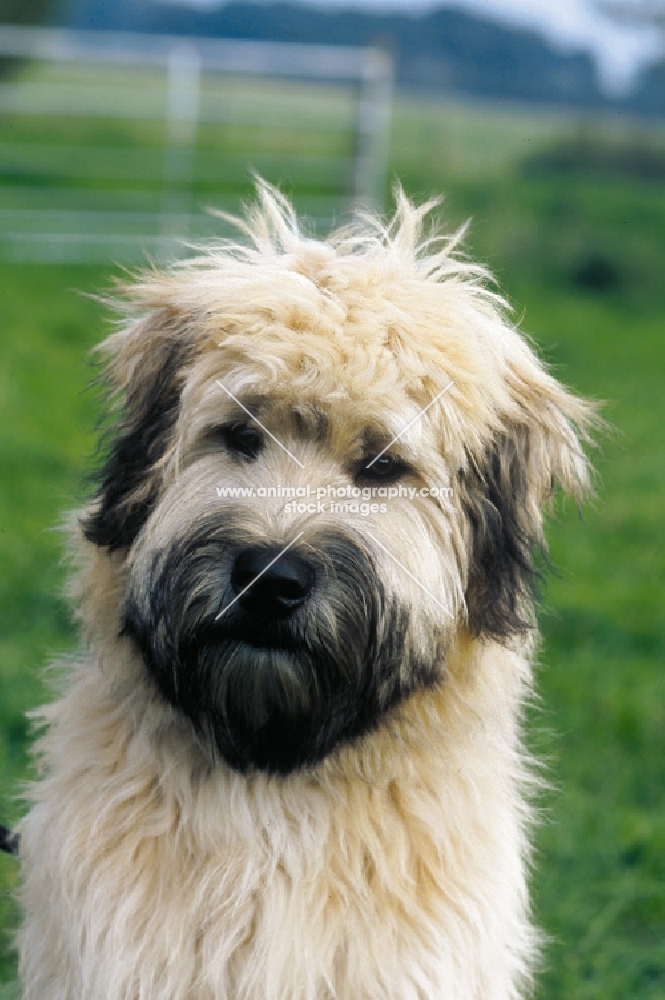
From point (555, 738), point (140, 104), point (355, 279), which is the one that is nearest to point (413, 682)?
point (355, 279)

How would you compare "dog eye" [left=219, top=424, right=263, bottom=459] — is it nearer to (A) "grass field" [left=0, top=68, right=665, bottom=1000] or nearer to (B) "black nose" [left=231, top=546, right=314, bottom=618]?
(B) "black nose" [left=231, top=546, right=314, bottom=618]

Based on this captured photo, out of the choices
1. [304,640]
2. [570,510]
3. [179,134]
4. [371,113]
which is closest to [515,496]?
[304,640]

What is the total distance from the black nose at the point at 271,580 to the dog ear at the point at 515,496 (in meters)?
0.44

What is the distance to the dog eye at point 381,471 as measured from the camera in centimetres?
220

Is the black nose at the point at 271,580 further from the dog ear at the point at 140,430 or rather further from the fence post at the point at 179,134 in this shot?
the fence post at the point at 179,134

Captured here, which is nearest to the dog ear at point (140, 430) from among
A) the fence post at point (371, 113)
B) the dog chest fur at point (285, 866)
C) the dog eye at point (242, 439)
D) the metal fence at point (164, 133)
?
the dog eye at point (242, 439)

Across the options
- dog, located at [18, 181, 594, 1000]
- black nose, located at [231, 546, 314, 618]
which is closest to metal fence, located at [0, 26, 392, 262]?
dog, located at [18, 181, 594, 1000]

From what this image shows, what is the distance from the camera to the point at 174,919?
228 centimetres

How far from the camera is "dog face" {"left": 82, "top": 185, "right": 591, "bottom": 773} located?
2059 mm

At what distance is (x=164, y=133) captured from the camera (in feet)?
47.2

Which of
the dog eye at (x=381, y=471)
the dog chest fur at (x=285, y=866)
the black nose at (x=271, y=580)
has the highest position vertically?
the dog eye at (x=381, y=471)

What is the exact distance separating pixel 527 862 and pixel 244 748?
0.93 metres

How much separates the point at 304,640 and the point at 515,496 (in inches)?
22.1

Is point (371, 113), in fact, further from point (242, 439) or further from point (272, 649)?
point (272, 649)
